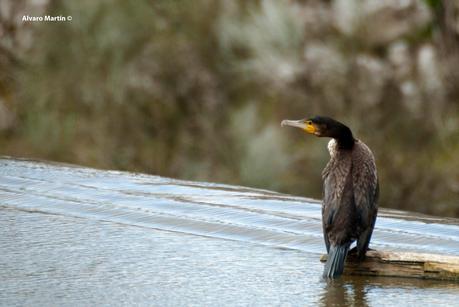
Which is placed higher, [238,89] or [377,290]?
[238,89]

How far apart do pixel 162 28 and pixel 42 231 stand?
5026mm

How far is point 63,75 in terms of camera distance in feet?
38.7

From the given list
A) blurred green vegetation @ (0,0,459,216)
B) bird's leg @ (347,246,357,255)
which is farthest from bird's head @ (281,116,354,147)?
blurred green vegetation @ (0,0,459,216)

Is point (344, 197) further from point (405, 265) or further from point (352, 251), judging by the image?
point (405, 265)

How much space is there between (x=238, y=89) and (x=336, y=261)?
5.38 metres

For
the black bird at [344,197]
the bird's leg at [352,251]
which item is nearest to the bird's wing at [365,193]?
the black bird at [344,197]

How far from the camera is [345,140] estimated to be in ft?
21.3

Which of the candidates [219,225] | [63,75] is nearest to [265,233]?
[219,225]

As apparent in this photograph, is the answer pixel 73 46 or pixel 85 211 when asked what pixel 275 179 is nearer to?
pixel 73 46

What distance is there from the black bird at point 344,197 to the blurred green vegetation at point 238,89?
12.6 ft

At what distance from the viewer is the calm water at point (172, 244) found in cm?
580

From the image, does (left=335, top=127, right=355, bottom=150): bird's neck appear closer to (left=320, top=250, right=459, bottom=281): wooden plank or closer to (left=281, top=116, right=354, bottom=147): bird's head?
(left=281, top=116, right=354, bottom=147): bird's head

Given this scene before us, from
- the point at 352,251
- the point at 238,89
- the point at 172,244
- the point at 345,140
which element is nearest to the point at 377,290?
the point at 352,251

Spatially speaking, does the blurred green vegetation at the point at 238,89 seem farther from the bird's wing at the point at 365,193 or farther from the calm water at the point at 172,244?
the bird's wing at the point at 365,193
